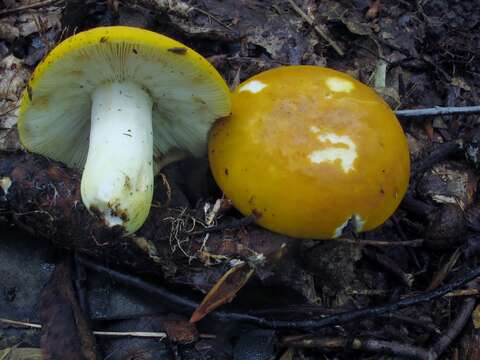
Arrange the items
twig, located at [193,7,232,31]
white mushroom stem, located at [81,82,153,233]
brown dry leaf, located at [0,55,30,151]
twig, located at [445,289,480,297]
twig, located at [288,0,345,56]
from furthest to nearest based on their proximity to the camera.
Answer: twig, located at [288,0,345,56], twig, located at [193,7,232,31], brown dry leaf, located at [0,55,30,151], twig, located at [445,289,480,297], white mushroom stem, located at [81,82,153,233]

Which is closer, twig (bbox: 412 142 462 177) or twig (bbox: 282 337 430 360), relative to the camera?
twig (bbox: 282 337 430 360)

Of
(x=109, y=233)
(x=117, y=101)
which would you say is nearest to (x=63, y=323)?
(x=109, y=233)

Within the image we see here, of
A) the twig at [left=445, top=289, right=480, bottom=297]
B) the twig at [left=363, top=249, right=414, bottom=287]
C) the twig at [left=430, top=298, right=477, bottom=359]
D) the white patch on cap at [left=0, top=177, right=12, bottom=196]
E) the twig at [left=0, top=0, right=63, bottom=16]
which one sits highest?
the twig at [left=0, top=0, right=63, bottom=16]

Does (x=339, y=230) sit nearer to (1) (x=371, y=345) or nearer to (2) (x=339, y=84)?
(1) (x=371, y=345)

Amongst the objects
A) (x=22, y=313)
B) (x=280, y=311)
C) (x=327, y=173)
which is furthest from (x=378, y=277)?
(x=22, y=313)

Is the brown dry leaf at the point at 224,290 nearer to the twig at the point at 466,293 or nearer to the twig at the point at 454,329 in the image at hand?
the twig at the point at 454,329

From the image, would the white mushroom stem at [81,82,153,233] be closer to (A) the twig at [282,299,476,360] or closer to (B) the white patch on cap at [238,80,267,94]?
(B) the white patch on cap at [238,80,267,94]

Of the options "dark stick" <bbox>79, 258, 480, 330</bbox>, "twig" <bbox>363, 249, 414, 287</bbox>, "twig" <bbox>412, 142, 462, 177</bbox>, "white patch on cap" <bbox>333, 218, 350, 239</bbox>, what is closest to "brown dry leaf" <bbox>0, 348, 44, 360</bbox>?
"dark stick" <bbox>79, 258, 480, 330</bbox>
